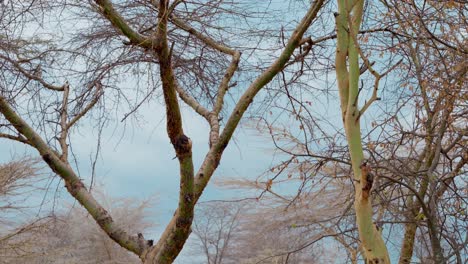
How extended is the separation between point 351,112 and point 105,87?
7.12ft

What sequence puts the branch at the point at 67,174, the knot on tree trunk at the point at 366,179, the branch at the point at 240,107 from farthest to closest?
the branch at the point at 67,174
the branch at the point at 240,107
the knot on tree trunk at the point at 366,179

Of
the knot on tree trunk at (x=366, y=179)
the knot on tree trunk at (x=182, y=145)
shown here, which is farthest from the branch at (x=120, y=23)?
the knot on tree trunk at (x=366, y=179)

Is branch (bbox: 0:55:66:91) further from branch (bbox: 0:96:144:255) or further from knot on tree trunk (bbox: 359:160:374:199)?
knot on tree trunk (bbox: 359:160:374:199)

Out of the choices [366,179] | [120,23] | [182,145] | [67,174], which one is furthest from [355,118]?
[67,174]

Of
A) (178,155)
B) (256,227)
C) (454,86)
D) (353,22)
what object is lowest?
(178,155)

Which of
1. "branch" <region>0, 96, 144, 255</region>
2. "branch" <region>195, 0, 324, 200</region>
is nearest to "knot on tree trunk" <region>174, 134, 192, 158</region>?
"branch" <region>195, 0, 324, 200</region>

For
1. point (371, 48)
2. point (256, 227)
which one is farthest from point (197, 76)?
point (256, 227)

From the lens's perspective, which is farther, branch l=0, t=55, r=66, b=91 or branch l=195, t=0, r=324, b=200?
branch l=0, t=55, r=66, b=91

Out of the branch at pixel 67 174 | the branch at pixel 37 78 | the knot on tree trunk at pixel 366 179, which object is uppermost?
the branch at pixel 37 78

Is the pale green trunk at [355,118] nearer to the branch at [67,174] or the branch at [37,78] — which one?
the branch at [67,174]

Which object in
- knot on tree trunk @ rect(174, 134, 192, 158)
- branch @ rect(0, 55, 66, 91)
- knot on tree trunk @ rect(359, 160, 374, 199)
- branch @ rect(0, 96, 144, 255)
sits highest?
branch @ rect(0, 55, 66, 91)

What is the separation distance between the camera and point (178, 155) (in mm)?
2387

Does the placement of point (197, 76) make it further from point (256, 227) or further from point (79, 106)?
point (256, 227)

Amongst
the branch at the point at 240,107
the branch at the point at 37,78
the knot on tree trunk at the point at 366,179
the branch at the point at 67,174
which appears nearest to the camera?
the knot on tree trunk at the point at 366,179
